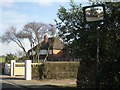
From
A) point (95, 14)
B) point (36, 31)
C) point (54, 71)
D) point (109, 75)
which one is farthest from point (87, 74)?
point (36, 31)

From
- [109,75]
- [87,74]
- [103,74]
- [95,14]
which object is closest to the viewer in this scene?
[109,75]

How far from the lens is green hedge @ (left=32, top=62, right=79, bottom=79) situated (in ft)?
62.0

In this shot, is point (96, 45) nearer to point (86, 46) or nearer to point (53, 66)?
point (86, 46)

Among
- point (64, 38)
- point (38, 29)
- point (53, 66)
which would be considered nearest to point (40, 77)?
point (53, 66)

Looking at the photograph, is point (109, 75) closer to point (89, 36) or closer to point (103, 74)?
point (103, 74)

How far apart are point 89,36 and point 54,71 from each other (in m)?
11.5

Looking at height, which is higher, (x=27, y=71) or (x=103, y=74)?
(x=103, y=74)

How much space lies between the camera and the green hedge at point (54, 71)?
62.0 feet

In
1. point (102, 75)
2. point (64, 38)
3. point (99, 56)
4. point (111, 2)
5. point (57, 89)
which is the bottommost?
point (57, 89)

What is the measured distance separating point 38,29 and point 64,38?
93.4ft

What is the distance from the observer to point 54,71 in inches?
768

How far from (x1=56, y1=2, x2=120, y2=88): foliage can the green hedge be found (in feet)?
29.9

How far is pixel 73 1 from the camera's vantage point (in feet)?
33.0

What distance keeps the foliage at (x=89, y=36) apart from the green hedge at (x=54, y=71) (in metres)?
9.11
